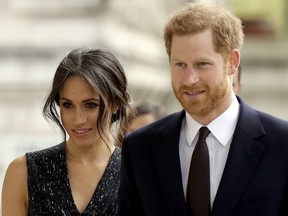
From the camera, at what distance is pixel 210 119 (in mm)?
4016

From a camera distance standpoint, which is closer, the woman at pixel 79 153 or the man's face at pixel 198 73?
the man's face at pixel 198 73

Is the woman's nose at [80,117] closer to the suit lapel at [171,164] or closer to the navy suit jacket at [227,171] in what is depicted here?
the navy suit jacket at [227,171]

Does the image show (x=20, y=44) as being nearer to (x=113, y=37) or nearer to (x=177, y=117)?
(x=113, y=37)

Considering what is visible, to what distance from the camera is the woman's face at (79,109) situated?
4.65 m

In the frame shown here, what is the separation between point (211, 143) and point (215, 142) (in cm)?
2

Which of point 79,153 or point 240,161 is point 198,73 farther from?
point 79,153

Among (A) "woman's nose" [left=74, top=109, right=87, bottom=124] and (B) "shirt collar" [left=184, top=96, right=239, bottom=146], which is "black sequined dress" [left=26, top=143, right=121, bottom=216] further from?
(B) "shirt collar" [left=184, top=96, right=239, bottom=146]

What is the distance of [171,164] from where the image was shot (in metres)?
4.06

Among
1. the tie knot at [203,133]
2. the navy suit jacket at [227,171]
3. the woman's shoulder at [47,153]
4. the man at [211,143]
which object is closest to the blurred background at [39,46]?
the woman's shoulder at [47,153]

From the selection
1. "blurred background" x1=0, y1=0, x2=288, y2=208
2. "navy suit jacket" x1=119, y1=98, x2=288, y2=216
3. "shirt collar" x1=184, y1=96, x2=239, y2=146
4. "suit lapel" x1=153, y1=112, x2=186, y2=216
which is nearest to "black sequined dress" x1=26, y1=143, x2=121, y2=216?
→ "navy suit jacket" x1=119, y1=98, x2=288, y2=216

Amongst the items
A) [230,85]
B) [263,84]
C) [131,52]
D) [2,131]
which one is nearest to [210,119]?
[230,85]

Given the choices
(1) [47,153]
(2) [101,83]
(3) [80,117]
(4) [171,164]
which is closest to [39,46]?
(1) [47,153]

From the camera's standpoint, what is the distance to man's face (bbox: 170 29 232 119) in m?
3.89

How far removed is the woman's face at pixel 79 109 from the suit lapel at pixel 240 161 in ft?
2.72
